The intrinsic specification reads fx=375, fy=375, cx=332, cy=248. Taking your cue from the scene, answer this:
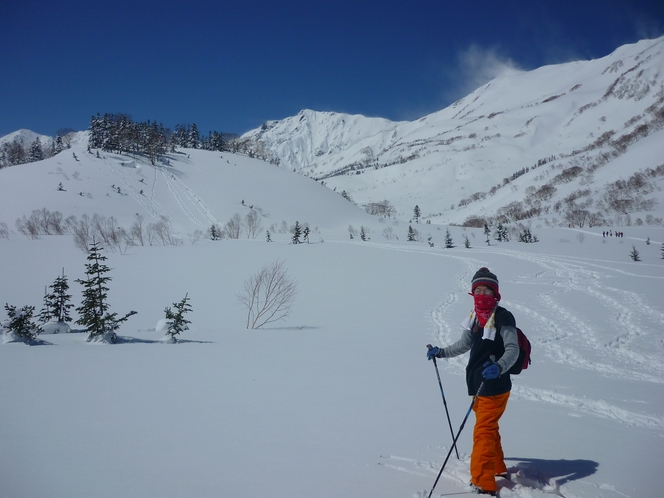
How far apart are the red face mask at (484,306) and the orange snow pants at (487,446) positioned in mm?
676

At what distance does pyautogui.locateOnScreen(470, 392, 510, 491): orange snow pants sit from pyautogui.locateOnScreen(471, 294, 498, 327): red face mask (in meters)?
0.68

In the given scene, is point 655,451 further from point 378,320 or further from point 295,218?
point 295,218

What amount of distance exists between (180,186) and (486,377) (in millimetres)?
75456

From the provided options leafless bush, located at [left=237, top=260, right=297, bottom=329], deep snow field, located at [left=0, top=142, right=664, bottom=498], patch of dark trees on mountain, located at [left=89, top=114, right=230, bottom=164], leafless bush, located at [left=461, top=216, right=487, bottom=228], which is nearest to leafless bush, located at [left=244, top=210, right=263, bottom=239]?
patch of dark trees on mountain, located at [left=89, top=114, right=230, bottom=164]

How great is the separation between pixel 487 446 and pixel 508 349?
2.74 feet

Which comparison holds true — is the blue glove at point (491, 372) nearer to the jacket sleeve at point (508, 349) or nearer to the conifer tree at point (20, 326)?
the jacket sleeve at point (508, 349)

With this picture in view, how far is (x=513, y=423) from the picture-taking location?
477cm

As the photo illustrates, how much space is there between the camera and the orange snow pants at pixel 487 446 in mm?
3119

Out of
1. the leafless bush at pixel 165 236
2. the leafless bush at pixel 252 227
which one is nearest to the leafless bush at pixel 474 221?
the leafless bush at pixel 252 227

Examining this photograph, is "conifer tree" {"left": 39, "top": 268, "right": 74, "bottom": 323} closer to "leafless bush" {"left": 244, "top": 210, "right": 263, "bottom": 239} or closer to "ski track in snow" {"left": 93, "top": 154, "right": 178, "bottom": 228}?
"leafless bush" {"left": 244, "top": 210, "right": 263, "bottom": 239}

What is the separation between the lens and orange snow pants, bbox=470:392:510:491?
312cm

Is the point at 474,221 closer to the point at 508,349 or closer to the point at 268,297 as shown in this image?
the point at 268,297

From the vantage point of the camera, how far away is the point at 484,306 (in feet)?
11.1

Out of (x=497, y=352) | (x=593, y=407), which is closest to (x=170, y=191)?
(x=593, y=407)
